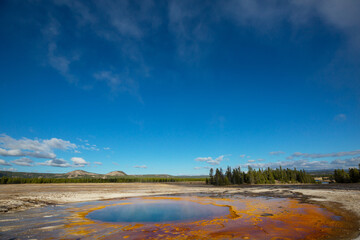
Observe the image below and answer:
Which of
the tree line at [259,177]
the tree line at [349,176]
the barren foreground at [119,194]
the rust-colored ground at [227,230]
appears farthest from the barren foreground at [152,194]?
the tree line at [259,177]

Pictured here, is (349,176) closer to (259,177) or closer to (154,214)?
(259,177)

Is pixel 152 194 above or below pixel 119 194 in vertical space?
below

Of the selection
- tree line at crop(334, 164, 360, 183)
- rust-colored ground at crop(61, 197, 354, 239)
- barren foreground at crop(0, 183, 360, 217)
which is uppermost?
tree line at crop(334, 164, 360, 183)

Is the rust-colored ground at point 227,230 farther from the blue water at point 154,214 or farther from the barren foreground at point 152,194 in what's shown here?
the barren foreground at point 152,194

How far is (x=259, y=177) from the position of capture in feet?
347

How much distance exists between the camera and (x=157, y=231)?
12.9 meters

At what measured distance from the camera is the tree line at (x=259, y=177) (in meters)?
105

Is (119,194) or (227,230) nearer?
(227,230)

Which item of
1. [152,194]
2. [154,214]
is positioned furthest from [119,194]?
[154,214]

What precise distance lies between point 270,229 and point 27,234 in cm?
1694

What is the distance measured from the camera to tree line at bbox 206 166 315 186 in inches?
4126

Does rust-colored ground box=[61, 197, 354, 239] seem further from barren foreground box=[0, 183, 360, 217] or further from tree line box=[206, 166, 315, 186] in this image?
tree line box=[206, 166, 315, 186]

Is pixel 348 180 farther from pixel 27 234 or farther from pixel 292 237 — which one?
pixel 27 234

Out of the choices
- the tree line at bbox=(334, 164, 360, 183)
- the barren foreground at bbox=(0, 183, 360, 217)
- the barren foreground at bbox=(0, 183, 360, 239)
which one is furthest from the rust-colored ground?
the tree line at bbox=(334, 164, 360, 183)
